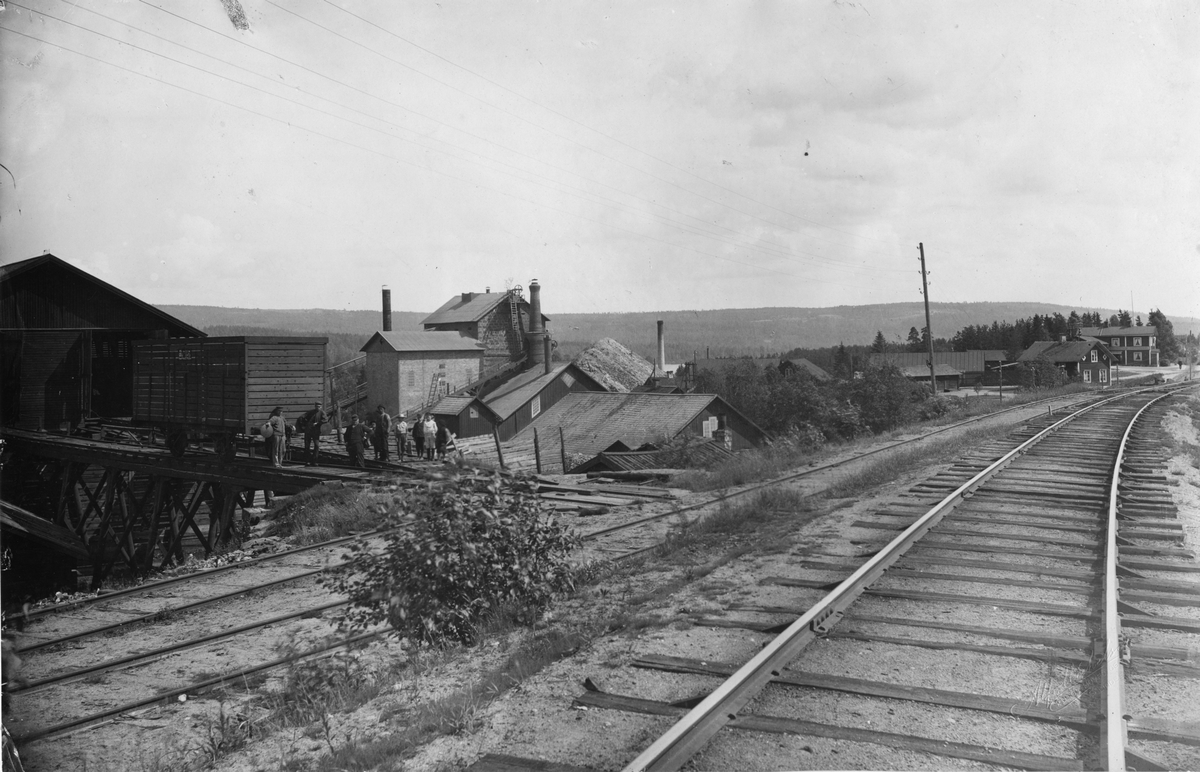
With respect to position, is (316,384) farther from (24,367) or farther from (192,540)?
(24,367)

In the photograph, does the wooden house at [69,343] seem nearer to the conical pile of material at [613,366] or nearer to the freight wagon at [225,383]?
the freight wagon at [225,383]

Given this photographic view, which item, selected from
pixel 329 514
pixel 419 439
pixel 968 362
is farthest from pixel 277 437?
pixel 968 362

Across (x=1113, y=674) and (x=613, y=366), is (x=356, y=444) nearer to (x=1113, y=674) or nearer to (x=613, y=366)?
(x=1113, y=674)

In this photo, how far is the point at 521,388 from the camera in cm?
5000

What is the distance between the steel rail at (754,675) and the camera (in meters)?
3.85

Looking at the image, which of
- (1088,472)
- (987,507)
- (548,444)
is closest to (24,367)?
(548,444)

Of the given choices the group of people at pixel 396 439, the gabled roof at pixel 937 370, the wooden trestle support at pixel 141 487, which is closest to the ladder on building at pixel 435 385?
the group of people at pixel 396 439

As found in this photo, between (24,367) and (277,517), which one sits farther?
(24,367)

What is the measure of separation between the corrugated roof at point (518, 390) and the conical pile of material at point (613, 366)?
393 centimetres

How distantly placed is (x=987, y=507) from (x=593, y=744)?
857 cm

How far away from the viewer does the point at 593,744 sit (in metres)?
4.20

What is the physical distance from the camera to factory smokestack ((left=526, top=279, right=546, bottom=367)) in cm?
5619

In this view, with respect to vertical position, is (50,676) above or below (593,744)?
below

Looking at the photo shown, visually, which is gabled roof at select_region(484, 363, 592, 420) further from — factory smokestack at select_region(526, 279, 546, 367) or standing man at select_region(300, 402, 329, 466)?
standing man at select_region(300, 402, 329, 466)
